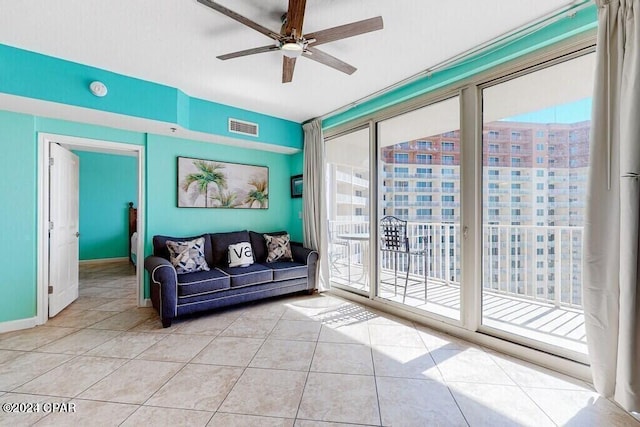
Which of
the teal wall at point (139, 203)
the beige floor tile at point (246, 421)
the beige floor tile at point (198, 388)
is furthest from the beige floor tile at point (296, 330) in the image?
the teal wall at point (139, 203)

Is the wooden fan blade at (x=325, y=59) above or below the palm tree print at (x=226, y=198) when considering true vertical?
above

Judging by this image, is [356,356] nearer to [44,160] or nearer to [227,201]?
[227,201]

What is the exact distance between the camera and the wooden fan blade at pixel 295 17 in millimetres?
1663

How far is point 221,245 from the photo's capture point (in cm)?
389

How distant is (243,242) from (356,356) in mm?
2251

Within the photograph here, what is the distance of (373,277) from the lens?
3570 millimetres

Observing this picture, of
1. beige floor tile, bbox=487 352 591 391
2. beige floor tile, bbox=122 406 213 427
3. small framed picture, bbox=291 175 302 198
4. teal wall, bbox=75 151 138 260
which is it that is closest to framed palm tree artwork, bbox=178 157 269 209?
small framed picture, bbox=291 175 302 198

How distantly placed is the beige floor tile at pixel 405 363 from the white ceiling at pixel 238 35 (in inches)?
101

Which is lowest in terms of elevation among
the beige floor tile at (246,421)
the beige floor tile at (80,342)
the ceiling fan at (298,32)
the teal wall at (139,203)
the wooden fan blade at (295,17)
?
the beige floor tile at (246,421)

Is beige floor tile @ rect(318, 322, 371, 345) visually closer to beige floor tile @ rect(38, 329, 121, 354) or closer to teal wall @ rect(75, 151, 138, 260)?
beige floor tile @ rect(38, 329, 121, 354)

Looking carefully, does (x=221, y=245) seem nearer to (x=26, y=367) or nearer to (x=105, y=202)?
(x=26, y=367)

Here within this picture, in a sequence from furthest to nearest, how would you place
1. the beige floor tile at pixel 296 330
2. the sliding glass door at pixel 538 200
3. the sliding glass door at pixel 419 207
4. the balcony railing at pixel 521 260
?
the sliding glass door at pixel 419 207 < the balcony railing at pixel 521 260 < the beige floor tile at pixel 296 330 < the sliding glass door at pixel 538 200

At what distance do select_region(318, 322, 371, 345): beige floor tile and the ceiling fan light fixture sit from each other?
7.89 ft

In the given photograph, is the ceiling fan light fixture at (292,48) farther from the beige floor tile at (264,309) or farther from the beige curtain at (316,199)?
the beige floor tile at (264,309)
